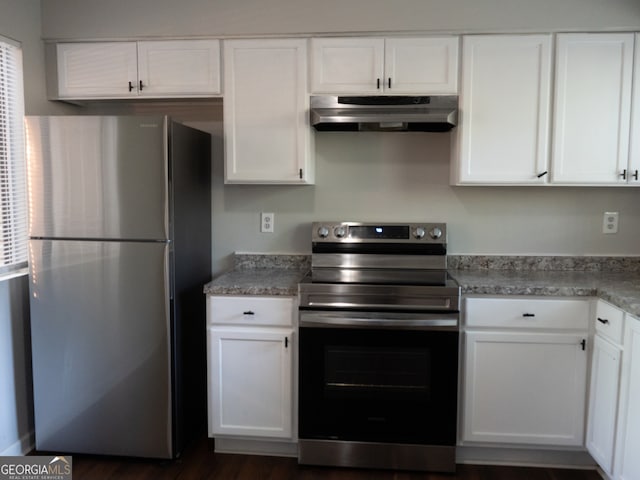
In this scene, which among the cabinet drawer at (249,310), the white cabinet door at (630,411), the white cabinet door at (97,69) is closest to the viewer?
the white cabinet door at (630,411)

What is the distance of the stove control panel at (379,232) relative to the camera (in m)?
2.68

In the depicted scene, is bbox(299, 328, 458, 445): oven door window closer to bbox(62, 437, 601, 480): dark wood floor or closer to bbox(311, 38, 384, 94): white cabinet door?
bbox(62, 437, 601, 480): dark wood floor

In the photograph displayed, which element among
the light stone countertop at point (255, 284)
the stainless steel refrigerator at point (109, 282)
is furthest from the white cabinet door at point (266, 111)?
the light stone countertop at point (255, 284)

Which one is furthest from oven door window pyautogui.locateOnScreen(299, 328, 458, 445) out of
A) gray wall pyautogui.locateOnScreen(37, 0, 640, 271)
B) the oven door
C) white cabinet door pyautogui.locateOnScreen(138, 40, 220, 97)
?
white cabinet door pyautogui.locateOnScreen(138, 40, 220, 97)

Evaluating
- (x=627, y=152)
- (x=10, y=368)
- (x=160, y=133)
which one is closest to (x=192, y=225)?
(x=160, y=133)

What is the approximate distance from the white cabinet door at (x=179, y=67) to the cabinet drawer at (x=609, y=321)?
6.93 ft

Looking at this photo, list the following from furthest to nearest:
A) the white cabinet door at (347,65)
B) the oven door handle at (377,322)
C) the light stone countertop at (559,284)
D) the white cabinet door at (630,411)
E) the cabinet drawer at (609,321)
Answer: the white cabinet door at (347,65)
the oven door handle at (377,322)
the light stone countertop at (559,284)
the cabinet drawer at (609,321)
the white cabinet door at (630,411)

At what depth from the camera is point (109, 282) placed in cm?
229

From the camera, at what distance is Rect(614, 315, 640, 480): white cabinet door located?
6.08ft

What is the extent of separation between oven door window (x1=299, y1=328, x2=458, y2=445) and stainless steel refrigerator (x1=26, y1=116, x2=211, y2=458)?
0.67 metres

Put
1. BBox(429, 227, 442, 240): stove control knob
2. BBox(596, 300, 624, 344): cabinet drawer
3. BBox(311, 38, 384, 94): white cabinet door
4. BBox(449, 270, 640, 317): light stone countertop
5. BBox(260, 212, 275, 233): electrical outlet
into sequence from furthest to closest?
BBox(260, 212, 275, 233): electrical outlet
BBox(429, 227, 442, 240): stove control knob
BBox(311, 38, 384, 94): white cabinet door
BBox(449, 270, 640, 317): light stone countertop
BBox(596, 300, 624, 344): cabinet drawer

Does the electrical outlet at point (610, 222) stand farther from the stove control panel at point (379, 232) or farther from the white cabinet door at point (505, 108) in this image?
the stove control panel at point (379, 232)

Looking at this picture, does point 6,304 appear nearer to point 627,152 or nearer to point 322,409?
point 322,409

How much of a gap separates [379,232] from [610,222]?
4.22ft
